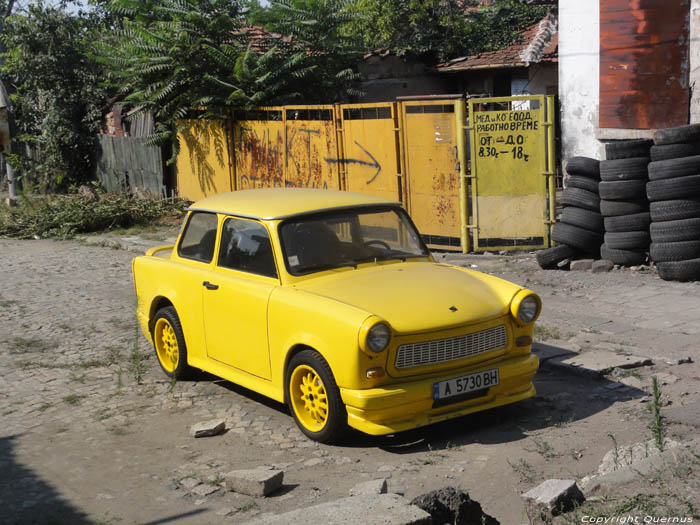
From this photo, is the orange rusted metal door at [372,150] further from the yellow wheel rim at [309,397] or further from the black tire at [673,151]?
the yellow wheel rim at [309,397]

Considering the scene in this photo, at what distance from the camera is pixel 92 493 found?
16.6 feet

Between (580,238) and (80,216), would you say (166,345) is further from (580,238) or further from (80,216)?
(80,216)

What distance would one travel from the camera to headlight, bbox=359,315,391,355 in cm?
520

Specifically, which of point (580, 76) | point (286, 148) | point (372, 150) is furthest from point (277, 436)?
point (580, 76)

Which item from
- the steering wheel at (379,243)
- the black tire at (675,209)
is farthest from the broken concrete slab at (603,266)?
the steering wheel at (379,243)

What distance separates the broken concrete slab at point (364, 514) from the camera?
3848 millimetres

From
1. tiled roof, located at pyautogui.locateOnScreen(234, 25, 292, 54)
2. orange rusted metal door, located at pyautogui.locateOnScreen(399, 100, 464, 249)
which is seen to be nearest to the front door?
orange rusted metal door, located at pyautogui.locateOnScreen(399, 100, 464, 249)

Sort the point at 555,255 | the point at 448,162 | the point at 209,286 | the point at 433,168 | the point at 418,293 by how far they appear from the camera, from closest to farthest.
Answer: the point at 418,293 < the point at 209,286 < the point at 555,255 < the point at 448,162 < the point at 433,168

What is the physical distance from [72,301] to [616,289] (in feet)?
22.2

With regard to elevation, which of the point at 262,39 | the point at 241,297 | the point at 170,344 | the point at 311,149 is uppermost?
the point at 262,39

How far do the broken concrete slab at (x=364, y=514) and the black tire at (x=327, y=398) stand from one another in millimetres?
1339

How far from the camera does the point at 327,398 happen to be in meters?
5.51

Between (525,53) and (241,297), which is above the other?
(525,53)

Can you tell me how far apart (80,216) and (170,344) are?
11151mm
